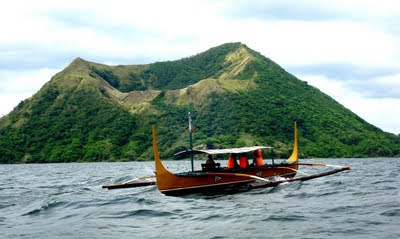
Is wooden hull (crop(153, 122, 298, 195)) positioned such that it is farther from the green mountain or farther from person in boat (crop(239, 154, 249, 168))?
the green mountain

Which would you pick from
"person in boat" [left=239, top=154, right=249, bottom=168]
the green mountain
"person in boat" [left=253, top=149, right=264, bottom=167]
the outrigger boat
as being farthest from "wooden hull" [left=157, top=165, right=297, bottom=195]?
the green mountain

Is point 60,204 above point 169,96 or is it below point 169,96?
below

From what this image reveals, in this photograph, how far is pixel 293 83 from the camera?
181 m

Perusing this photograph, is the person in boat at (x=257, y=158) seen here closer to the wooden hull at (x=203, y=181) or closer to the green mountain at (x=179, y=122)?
the wooden hull at (x=203, y=181)

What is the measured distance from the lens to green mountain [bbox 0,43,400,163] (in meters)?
132

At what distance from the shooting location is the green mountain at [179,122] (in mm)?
131750

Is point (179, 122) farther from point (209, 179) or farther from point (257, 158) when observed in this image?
point (209, 179)

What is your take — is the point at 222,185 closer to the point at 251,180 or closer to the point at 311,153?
the point at 251,180

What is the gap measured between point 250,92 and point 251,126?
3155 cm

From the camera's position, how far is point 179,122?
14850cm

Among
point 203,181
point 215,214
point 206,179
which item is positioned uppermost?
point 206,179

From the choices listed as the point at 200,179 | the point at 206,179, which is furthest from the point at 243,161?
the point at 200,179

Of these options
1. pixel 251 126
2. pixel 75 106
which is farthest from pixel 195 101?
pixel 75 106

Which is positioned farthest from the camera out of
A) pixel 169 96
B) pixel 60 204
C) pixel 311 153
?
pixel 169 96
